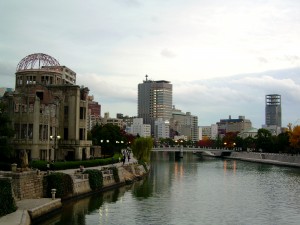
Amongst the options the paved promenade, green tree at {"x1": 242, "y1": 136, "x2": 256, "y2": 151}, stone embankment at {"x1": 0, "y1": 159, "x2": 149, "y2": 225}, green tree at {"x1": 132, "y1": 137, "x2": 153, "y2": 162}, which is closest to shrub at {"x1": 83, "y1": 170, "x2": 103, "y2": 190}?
stone embankment at {"x1": 0, "y1": 159, "x2": 149, "y2": 225}

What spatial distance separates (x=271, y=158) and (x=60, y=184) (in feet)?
349

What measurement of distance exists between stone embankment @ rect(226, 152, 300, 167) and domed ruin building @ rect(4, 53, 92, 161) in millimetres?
60360

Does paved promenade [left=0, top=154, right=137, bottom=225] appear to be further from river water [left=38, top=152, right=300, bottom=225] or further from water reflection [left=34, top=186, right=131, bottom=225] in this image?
river water [left=38, top=152, right=300, bottom=225]

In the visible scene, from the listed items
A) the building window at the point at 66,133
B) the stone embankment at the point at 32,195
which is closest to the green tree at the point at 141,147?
the building window at the point at 66,133

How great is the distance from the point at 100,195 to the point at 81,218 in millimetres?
13354

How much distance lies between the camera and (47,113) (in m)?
69.8

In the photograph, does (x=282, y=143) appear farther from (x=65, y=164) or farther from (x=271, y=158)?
(x=65, y=164)

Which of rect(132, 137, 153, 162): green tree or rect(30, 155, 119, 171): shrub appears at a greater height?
rect(132, 137, 153, 162): green tree

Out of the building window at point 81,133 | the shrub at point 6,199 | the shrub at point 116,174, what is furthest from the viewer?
the building window at point 81,133

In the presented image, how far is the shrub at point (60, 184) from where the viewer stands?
42.9m

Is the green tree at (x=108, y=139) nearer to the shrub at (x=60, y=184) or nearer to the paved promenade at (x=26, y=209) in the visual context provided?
the shrub at (x=60, y=184)

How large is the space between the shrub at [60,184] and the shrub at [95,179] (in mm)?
6419

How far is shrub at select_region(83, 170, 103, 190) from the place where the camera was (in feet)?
171

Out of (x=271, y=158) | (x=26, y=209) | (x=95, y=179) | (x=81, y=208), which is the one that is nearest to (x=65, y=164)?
(x=95, y=179)
